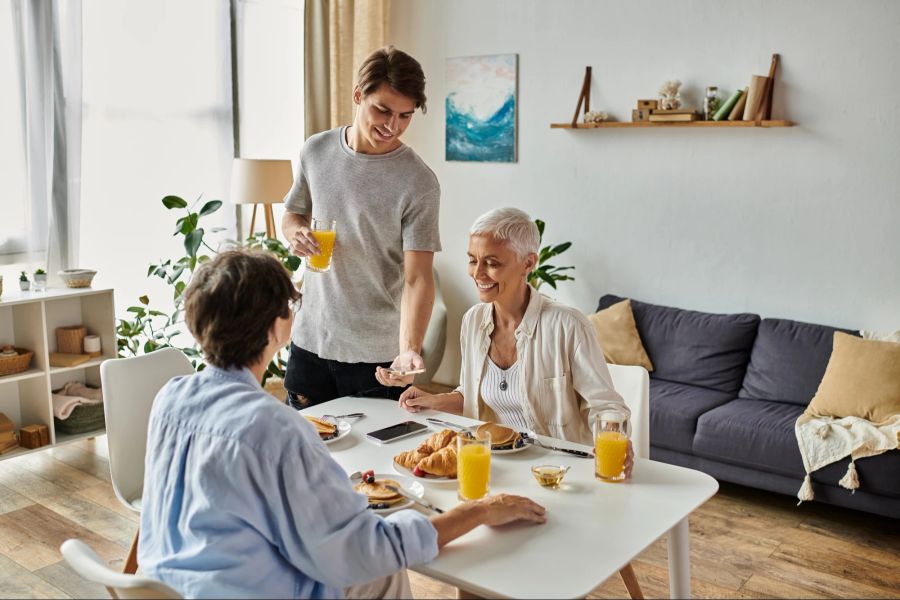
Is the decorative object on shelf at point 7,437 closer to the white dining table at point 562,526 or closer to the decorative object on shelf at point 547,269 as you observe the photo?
the white dining table at point 562,526

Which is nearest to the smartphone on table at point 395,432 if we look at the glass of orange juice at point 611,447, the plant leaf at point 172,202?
the glass of orange juice at point 611,447

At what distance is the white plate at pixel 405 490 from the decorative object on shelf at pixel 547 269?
2.70 meters

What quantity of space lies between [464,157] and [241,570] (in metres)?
4.06

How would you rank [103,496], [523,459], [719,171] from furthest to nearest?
[719,171] → [103,496] → [523,459]

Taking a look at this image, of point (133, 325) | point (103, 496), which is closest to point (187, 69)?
point (133, 325)

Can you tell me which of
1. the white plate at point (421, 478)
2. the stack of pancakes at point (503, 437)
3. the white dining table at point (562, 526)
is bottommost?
the white dining table at point (562, 526)

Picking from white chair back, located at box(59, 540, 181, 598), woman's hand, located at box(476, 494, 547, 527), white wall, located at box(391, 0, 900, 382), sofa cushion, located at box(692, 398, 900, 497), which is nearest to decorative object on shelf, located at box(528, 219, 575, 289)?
white wall, located at box(391, 0, 900, 382)

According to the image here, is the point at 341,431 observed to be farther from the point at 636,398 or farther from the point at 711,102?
the point at 711,102

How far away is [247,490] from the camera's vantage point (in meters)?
1.46

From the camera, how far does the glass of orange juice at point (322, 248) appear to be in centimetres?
256

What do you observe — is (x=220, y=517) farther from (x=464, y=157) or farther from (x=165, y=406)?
(x=464, y=157)

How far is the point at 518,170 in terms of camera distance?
507 centimetres

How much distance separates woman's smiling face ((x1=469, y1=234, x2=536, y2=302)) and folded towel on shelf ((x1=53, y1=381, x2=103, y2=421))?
2521 millimetres

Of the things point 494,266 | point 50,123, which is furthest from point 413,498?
point 50,123
